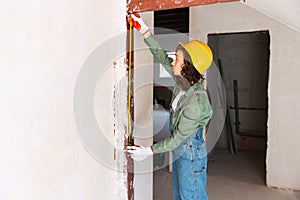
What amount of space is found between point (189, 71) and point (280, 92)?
5.51 ft

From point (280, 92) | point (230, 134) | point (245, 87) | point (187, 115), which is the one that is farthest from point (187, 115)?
point (245, 87)

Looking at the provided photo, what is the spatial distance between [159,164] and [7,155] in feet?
8.87

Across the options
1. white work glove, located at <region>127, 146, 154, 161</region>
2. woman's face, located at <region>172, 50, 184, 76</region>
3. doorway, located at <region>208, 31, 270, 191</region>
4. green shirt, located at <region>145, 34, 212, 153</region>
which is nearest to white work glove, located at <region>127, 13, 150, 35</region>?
green shirt, located at <region>145, 34, 212, 153</region>

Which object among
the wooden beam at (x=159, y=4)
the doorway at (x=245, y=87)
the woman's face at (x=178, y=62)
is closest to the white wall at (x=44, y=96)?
the wooden beam at (x=159, y=4)

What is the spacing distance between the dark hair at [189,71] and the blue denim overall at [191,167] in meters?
0.30

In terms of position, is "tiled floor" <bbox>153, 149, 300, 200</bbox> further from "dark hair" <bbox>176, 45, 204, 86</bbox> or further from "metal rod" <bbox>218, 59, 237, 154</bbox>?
"dark hair" <bbox>176, 45, 204, 86</bbox>

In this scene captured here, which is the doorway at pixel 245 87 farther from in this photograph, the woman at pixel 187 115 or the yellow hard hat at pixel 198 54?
the yellow hard hat at pixel 198 54

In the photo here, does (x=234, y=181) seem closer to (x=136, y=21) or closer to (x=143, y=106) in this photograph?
(x=143, y=106)

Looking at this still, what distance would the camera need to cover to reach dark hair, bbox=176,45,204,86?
1422 millimetres

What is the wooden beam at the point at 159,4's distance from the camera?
1088mm

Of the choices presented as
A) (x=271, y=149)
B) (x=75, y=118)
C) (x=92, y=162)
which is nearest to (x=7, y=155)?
(x=75, y=118)

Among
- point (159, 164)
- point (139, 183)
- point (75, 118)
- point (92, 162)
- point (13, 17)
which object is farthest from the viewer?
point (159, 164)

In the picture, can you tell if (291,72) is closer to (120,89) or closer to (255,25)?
(255,25)

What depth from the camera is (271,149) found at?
2736mm
